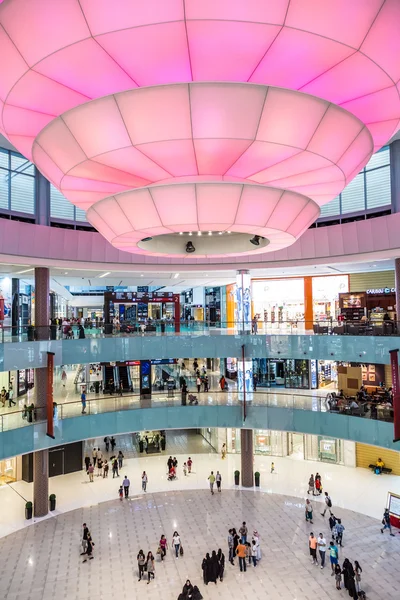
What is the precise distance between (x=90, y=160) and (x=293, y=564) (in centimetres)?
1817

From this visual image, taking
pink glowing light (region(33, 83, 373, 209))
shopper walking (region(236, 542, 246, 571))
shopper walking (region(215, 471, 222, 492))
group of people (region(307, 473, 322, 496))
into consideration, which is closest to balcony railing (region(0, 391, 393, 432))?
shopper walking (region(215, 471, 222, 492))

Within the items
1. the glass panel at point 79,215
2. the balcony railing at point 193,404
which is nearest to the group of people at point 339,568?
the balcony railing at point 193,404

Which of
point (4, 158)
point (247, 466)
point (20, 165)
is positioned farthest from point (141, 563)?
point (4, 158)

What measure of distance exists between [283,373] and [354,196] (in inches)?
660

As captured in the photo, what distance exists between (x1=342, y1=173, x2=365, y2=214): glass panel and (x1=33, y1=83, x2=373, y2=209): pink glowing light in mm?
14902

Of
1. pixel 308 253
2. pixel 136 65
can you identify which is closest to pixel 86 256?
pixel 308 253

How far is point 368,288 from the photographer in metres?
30.6

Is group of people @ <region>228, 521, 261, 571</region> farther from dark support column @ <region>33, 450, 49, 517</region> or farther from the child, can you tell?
dark support column @ <region>33, 450, 49, 517</region>

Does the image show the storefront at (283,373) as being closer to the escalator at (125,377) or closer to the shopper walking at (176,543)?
the escalator at (125,377)

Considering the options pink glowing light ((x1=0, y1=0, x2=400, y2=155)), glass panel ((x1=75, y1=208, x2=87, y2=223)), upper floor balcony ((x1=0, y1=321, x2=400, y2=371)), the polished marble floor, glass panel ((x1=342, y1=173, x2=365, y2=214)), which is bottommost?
the polished marble floor

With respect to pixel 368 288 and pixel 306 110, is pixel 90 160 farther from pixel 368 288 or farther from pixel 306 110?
pixel 368 288

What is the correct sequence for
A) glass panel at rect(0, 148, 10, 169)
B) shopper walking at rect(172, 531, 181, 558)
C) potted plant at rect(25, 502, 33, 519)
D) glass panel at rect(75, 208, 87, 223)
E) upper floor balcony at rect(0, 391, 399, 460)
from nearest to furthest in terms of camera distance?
shopper walking at rect(172, 531, 181, 558)
upper floor balcony at rect(0, 391, 399, 460)
glass panel at rect(0, 148, 10, 169)
potted plant at rect(25, 502, 33, 519)
glass panel at rect(75, 208, 87, 223)

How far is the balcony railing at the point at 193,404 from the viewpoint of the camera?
67.4ft

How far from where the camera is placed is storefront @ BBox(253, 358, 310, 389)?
3375cm
